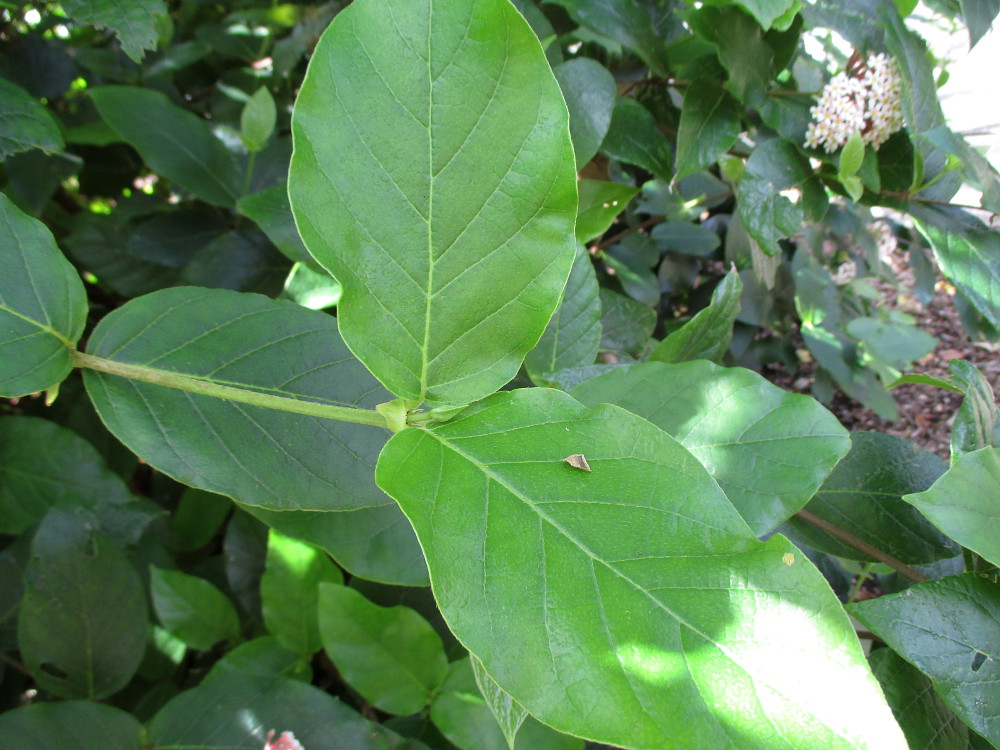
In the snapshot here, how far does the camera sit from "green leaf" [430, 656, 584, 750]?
0.79 meters

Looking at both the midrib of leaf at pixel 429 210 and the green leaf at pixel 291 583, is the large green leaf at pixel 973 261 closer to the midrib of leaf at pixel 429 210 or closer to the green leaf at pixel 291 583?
the midrib of leaf at pixel 429 210

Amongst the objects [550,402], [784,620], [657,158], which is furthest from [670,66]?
[784,620]

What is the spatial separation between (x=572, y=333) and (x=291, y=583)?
528 mm

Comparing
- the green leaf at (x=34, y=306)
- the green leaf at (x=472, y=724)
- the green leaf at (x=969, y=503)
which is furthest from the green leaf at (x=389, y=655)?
the green leaf at (x=969, y=503)

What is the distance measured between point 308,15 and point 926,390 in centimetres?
310

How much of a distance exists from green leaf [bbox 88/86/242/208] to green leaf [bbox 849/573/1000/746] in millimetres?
1188

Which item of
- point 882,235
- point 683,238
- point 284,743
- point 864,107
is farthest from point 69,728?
point 882,235

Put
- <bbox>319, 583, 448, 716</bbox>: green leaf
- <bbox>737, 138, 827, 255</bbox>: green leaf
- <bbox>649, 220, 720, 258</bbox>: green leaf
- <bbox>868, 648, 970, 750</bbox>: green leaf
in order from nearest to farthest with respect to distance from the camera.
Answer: <bbox>868, 648, 970, 750</bbox>: green leaf < <bbox>319, 583, 448, 716</bbox>: green leaf < <bbox>737, 138, 827, 255</bbox>: green leaf < <bbox>649, 220, 720, 258</bbox>: green leaf

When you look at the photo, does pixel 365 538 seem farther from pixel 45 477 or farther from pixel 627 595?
pixel 45 477

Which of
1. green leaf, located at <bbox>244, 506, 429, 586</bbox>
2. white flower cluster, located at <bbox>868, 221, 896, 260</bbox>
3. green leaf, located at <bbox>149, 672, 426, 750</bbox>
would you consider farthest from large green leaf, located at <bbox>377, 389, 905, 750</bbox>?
white flower cluster, located at <bbox>868, 221, 896, 260</bbox>

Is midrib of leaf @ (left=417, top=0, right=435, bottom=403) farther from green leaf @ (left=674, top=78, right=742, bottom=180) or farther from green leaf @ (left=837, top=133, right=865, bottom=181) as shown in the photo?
green leaf @ (left=837, top=133, right=865, bottom=181)

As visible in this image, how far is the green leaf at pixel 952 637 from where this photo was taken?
56 cm

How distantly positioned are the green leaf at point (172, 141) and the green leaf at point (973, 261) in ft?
3.86

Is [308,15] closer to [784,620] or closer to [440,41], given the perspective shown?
[440,41]
